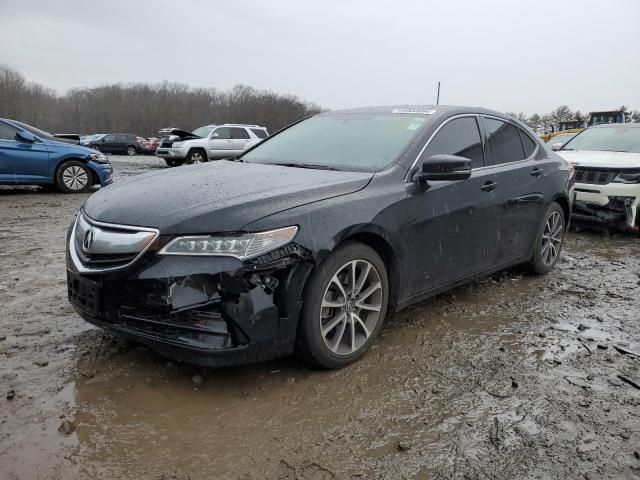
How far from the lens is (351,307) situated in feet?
9.82

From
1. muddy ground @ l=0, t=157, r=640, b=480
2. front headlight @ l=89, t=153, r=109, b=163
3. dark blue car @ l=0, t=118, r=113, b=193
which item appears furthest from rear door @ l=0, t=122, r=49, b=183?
muddy ground @ l=0, t=157, r=640, b=480

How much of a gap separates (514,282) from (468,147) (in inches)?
62.3

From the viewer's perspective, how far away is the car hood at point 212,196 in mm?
2555

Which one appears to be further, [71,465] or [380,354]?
[380,354]

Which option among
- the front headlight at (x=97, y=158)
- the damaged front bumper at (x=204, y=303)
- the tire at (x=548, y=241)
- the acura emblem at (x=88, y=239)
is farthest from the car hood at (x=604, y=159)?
the front headlight at (x=97, y=158)

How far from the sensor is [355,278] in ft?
9.83

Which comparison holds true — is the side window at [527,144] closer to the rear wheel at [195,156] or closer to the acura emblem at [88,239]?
the acura emblem at [88,239]

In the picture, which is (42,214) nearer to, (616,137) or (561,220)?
(561,220)

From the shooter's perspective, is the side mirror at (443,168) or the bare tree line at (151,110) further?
the bare tree line at (151,110)

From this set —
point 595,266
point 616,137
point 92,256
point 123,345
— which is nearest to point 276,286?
point 92,256

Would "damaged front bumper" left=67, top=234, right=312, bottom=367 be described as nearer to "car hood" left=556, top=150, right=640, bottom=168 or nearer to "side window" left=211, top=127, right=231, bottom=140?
"car hood" left=556, top=150, right=640, bottom=168

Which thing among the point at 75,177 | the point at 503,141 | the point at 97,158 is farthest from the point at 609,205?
the point at 75,177

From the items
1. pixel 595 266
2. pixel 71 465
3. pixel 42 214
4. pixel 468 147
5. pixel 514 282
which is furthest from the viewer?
pixel 42 214

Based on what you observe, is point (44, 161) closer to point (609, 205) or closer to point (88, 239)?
point (88, 239)
